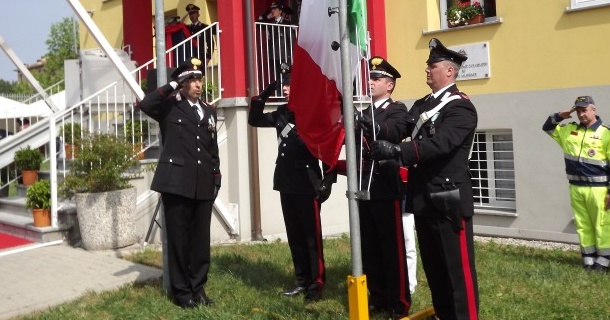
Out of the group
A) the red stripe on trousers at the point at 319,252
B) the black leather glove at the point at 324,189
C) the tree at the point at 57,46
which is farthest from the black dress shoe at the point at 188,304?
the tree at the point at 57,46

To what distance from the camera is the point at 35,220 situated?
9195 mm

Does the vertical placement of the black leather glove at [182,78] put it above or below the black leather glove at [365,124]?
above

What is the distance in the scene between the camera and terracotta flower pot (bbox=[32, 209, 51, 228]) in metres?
9.11

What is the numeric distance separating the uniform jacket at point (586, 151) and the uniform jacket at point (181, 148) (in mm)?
3864

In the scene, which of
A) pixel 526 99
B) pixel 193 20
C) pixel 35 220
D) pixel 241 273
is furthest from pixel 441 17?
pixel 35 220

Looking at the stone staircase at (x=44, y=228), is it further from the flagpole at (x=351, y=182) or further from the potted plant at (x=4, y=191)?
the flagpole at (x=351, y=182)

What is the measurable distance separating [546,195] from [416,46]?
3145 mm

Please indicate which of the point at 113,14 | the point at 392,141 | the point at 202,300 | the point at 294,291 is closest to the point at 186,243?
the point at 202,300

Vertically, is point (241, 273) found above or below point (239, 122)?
below

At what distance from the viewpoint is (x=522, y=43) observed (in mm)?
9586

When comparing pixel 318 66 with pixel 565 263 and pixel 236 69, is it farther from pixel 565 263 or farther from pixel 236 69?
pixel 236 69

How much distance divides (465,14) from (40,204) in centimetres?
667

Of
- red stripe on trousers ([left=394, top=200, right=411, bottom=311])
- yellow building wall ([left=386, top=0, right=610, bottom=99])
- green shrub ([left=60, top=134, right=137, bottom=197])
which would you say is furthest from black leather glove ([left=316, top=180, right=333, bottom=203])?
yellow building wall ([left=386, top=0, right=610, bottom=99])

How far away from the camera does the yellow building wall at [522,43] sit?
8.89m
